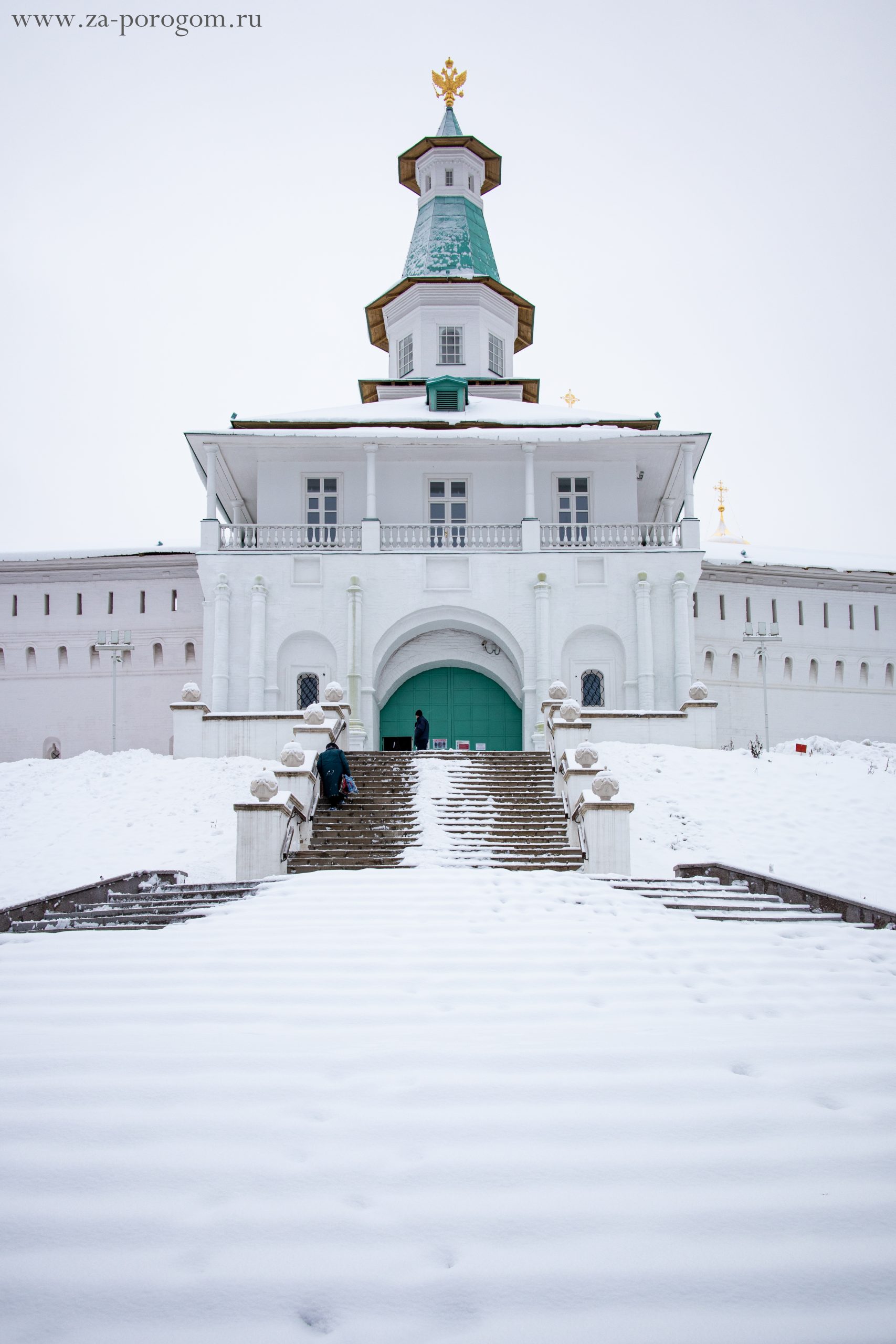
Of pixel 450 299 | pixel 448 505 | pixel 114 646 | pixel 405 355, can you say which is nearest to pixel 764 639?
pixel 448 505

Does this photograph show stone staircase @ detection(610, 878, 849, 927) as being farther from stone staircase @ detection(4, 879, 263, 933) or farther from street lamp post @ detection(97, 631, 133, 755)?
street lamp post @ detection(97, 631, 133, 755)

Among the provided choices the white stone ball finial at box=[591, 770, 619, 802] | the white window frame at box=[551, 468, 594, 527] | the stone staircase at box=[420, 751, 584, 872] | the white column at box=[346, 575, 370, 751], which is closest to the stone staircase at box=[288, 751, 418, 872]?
the stone staircase at box=[420, 751, 584, 872]

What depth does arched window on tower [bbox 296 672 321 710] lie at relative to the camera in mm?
23891

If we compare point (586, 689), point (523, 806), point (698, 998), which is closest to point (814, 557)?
point (586, 689)

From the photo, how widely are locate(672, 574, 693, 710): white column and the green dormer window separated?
761cm

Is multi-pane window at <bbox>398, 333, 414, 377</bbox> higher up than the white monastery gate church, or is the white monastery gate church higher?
multi-pane window at <bbox>398, 333, 414, 377</bbox>

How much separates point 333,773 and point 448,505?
40.6ft

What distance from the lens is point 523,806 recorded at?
14867mm

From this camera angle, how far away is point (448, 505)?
25.6m

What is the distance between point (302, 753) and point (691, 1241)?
1075 cm

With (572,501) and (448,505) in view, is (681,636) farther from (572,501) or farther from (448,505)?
(448,505)

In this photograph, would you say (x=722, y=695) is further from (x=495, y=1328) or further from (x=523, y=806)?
(x=495, y=1328)

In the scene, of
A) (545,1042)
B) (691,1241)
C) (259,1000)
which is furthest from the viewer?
(259,1000)

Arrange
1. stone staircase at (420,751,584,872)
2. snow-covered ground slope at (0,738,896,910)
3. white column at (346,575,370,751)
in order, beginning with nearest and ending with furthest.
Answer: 1. stone staircase at (420,751,584,872)
2. snow-covered ground slope at (0,738,896,910)
3. white column at (346,575,370,751)
